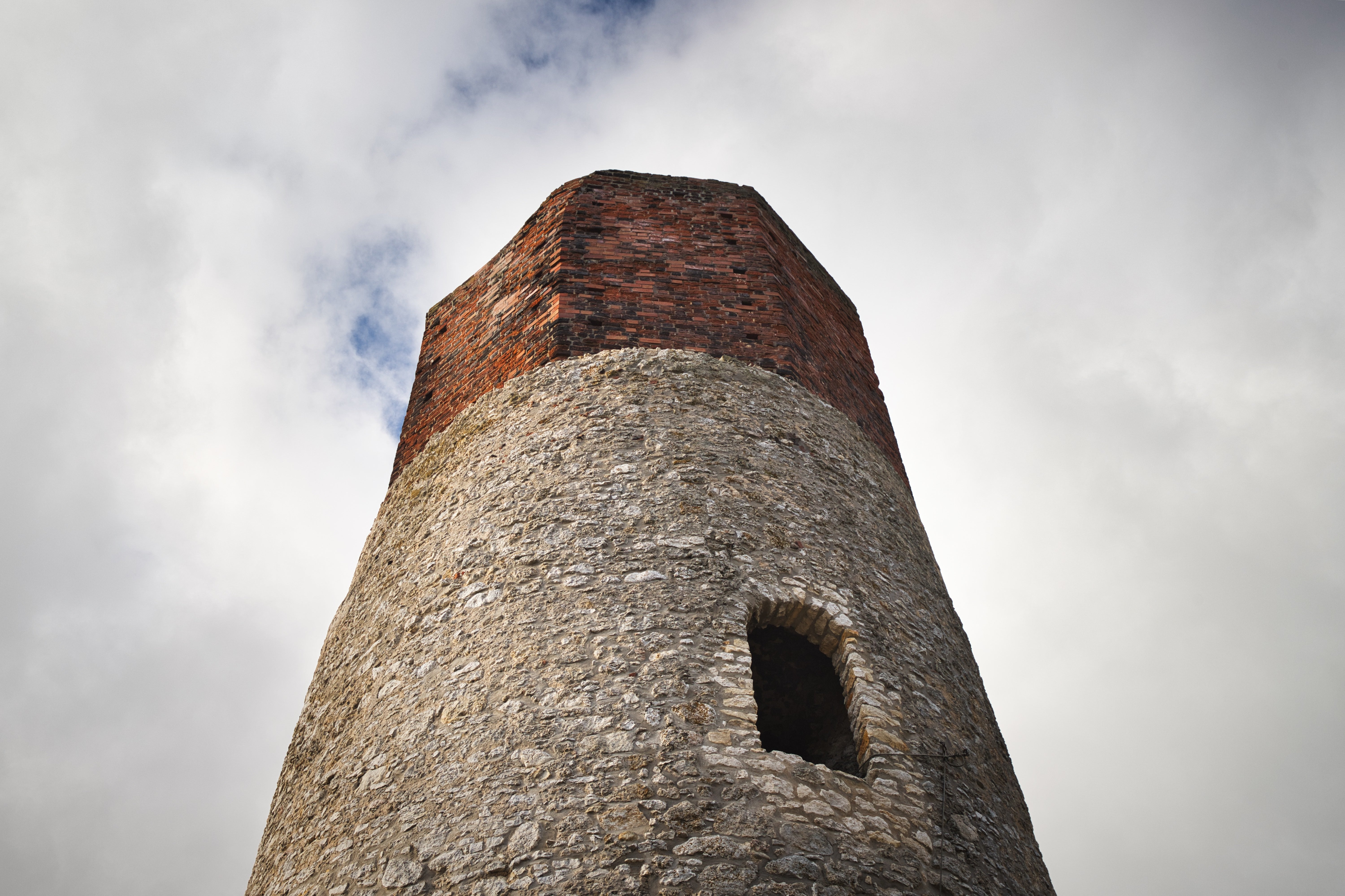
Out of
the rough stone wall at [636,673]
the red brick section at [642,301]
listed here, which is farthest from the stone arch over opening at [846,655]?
the red brick section at [642,301]

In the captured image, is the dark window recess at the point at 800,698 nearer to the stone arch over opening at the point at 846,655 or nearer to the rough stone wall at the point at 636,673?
the stone arch over opening at the point at 846,655

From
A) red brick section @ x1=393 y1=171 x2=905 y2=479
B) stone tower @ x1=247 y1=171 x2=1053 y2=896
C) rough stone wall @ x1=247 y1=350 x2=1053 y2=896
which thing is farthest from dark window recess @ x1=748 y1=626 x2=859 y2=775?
red brick section @ x1=393 y1=171 x2=905 y2=479

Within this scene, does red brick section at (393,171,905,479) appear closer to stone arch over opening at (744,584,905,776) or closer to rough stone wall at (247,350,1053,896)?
rough stone wall at (247,350,1053,896)

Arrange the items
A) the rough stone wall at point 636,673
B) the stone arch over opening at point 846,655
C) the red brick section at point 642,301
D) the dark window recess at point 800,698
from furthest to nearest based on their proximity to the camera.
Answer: the red brick section at point 642,301, the dark window recess at point 800,698, the stone arch over opening at point 846,655, the rough stone wall at point 636,673

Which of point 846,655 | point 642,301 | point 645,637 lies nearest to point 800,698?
point 846,655

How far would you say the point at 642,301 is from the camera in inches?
244

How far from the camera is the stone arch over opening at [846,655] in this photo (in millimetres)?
3990

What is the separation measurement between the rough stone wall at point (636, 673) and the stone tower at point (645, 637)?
15 millimetres

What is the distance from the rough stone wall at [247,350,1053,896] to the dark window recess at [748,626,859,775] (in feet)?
1.16

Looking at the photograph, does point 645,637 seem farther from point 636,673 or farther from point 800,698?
point 800,698

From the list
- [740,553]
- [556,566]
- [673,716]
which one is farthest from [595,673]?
[740,553]

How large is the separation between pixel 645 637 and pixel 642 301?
2.96 meters

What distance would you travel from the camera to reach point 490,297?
6980 mm

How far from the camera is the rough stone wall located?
341 centimetres
